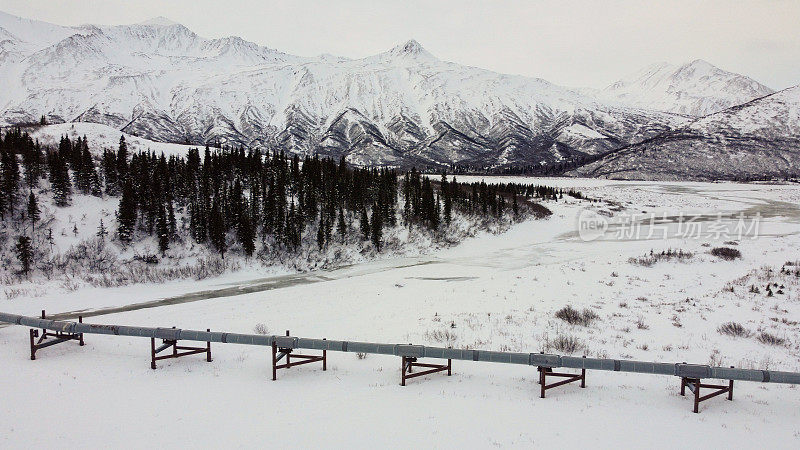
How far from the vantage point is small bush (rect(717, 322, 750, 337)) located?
1440 cm

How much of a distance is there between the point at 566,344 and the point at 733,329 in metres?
6.75

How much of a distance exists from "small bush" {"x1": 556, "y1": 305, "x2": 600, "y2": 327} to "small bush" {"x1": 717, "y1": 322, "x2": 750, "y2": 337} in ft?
14.0

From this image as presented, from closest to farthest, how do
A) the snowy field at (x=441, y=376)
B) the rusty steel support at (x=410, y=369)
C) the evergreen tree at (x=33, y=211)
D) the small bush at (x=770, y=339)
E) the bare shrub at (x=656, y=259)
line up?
the snowy field at (x=441, y=376), the rusty steel support at (x=410, y=369), the small bush at (x=770, y=339), the bare shrub at (x=656, y=259), the evergreen tree at (x=33, y=211)

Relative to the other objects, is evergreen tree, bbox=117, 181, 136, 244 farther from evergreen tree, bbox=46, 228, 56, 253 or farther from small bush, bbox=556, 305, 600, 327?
small bush, bbox=556, 305, 600, 327

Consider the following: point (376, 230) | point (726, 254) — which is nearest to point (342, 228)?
point (376, 230)

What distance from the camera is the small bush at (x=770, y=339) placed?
13445mm

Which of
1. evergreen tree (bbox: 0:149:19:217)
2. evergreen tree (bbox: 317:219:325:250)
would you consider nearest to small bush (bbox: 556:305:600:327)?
evergreen tree (bbox: 317:219:325:250)

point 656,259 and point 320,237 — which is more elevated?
point 656,259

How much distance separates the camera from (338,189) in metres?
58.7

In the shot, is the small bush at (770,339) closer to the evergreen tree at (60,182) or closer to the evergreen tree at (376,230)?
the evergreen tree at (376,230)

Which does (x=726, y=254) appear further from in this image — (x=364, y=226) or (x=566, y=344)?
(x=364, y=226)

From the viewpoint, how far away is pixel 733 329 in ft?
48.0

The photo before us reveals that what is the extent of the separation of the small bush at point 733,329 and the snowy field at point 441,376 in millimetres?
126

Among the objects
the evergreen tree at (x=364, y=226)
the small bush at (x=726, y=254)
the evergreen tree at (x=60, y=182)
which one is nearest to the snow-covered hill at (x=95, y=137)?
the evergreen tree at (x=60, y=182)
